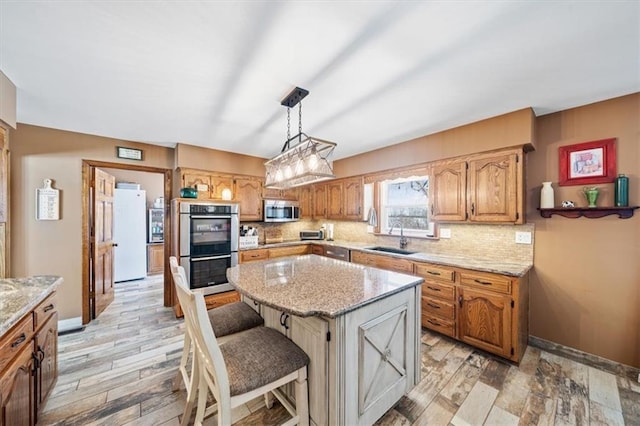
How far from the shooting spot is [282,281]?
179cm

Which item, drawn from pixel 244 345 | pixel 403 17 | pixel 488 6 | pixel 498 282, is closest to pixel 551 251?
pixel 498 282

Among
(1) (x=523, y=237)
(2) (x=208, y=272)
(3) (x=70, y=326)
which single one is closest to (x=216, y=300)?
(2) (x=208, y=272)

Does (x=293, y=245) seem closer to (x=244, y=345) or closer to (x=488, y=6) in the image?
(x=244, y=345)

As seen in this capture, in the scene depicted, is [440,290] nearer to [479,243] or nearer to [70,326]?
[479,243]

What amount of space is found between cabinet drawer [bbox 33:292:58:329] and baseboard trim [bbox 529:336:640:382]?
429 centimetres

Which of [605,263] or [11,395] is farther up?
[605,263]

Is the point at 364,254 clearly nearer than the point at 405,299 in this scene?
No

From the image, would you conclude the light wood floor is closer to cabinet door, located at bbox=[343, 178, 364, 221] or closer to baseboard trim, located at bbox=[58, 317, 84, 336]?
baseboard trim, located at bbox=[58, 317, 84, 336]

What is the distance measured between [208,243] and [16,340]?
87.5 inches

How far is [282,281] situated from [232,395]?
737mm

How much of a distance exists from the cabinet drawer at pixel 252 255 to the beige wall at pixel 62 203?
200 cm

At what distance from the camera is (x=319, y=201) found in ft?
16.3

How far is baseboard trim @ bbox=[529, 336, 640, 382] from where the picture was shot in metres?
2.09

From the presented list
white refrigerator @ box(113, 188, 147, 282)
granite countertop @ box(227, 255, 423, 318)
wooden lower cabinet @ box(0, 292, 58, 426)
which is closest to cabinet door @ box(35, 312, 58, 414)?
wooden lower cabinet @ box(0, 292, 58, 426)
